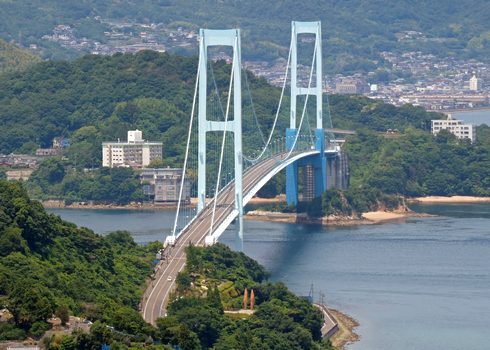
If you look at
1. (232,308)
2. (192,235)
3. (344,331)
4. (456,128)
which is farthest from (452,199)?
(232,308)

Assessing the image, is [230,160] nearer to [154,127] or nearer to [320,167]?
[320,167]

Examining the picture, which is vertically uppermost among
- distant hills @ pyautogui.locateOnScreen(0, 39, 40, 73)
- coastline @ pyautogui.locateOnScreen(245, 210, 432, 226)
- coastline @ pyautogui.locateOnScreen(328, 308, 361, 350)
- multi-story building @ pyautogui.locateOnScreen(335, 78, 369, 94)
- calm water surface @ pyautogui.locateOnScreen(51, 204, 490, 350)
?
distant hills @ pyautogui.locateOnScreen(0, 39, 40, 73)

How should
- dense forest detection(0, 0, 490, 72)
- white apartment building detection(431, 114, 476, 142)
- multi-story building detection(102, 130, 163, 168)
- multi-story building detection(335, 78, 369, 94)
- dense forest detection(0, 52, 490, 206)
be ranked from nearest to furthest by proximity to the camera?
dense forest detection(0, 52, 490, 206) → multi-story building detection(102, 130, 163, 168) → white apartment building detection(431, 114, 476, 142) → multi-story building detection(335, 78, 369, 94) → dense forest detection(0, 0, 490, 72)

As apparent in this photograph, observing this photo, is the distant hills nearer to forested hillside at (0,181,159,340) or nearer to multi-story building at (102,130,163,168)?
multi-story building at (102,130,163,168)

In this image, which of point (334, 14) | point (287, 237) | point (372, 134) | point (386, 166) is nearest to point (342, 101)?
point (372, 134)

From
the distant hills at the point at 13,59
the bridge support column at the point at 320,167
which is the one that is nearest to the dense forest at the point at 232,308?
the bridge support column at the point at 320,167

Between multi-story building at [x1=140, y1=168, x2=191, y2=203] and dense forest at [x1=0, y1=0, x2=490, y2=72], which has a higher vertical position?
dense forest at [x1=0, y1=0, x2=490, y2=72]

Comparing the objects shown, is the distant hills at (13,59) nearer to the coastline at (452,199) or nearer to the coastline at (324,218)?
the coastline at (452,199)

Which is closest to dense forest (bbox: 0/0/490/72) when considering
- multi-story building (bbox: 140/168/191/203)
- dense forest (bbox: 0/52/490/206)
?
dense forest (bbox: 0/52/490/206)
